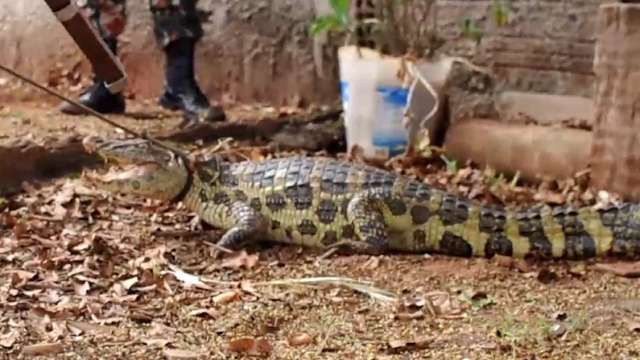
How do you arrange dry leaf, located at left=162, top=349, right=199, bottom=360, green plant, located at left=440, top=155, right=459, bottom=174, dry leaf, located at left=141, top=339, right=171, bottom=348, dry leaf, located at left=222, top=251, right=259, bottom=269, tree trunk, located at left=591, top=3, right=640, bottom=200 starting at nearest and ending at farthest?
dry leaf, located at left=162, top=349, right=199, bottom=360, dry leaf, located at left=141, top=339, right=171, bottom=348, dry leaf, located at left=222, top=251, right=259, bottom=269, tree trunk, located at left=591, top=3, right=640, bottom=200, green plant, located at left=440, top=155, right=459, bottom=174

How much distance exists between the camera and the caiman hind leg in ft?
14.3

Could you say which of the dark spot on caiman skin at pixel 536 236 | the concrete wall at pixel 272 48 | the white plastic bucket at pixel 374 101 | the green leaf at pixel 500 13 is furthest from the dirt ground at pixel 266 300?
the concrete wall at pixel 272 48

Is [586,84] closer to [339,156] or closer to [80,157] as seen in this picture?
[339,156]

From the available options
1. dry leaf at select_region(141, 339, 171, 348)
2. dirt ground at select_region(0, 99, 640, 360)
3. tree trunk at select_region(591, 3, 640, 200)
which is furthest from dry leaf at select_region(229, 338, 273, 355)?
tree trunk at select_region(591, 3, 640, 200)

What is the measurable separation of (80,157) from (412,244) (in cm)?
172

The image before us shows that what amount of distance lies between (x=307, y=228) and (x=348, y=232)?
0.46ft

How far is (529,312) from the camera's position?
360cm

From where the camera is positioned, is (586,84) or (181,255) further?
(586,84)

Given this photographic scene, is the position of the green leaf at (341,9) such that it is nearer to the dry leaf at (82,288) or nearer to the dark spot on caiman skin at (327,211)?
the dark spot on caiman skin at (327,211)

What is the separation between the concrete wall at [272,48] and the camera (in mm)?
6301

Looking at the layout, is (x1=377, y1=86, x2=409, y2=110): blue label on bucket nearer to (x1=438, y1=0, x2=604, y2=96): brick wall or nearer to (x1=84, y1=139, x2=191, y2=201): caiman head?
(x1=438, y1=0, x2=604, y2=96): brick wall

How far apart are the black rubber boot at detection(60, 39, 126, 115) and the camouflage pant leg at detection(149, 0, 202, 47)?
244 millimetres

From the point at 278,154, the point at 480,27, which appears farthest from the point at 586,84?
the point at 278,154

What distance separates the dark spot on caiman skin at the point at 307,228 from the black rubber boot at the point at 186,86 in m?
1.80
